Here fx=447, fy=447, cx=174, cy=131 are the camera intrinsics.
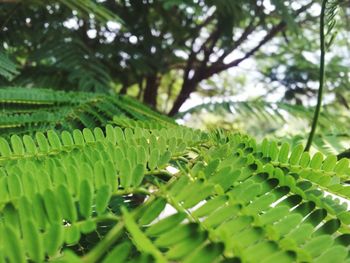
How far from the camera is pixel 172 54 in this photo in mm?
2627

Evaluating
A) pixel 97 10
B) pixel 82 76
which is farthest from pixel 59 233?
pixel 82 76

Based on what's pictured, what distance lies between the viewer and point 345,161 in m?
0.60

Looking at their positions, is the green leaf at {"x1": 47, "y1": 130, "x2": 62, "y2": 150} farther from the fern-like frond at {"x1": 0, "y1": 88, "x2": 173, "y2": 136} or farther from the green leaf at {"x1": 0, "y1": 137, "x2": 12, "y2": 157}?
the fern-like frond at {"x1": 0, "y1": 88, "x2": 173, "y2": 136}

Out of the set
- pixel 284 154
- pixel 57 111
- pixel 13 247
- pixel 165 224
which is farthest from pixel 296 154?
pixel 57 111

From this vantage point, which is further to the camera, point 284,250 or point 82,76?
point 82,76

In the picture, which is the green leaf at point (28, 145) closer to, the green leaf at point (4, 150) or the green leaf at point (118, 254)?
the green leaf at point (4, 150)

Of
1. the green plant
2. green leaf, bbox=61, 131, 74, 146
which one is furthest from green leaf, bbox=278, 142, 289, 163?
green leaf, bbox=61, 131, 74, 146

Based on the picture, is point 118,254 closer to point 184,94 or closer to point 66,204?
point 66,204

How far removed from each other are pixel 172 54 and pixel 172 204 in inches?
90.4

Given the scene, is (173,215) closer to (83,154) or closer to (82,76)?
(83,154)

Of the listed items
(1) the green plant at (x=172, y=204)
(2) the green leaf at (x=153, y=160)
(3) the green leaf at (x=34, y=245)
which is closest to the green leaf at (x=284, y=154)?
(1) the green plant at (x=172, y=204)

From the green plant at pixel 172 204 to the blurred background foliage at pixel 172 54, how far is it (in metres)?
0.67

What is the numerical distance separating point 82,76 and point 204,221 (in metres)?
1.48

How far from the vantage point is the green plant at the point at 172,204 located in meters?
0.32
